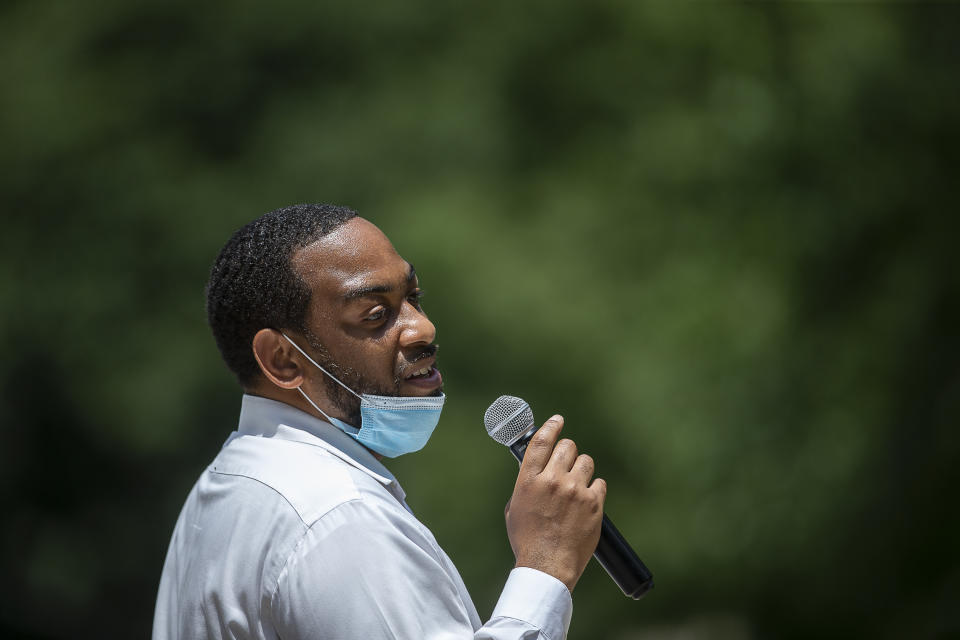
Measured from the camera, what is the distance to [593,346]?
4879mm

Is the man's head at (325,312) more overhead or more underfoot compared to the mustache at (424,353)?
more overhead

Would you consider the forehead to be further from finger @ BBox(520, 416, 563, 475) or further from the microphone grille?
finger @ BBox(520, 416, 563, 475)

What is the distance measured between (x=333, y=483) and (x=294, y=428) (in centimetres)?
→ 24

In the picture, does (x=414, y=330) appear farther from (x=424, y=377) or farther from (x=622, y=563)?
(x=622, y=563)

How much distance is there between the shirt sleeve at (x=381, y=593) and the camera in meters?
1.31

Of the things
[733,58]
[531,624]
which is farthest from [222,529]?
[733,58]

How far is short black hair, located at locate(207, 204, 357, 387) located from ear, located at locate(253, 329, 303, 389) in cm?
3

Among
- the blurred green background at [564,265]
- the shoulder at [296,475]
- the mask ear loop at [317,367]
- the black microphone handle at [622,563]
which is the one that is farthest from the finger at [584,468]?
the blurred green background at [564,265]

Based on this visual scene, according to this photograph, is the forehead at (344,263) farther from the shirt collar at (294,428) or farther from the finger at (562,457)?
the finger at (562,457)

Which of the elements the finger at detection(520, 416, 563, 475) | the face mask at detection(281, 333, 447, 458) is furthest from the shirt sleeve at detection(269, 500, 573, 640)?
the face mask at detection(281, 333, 447, 458)

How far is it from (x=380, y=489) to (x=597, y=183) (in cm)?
367

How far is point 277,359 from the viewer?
1681mm

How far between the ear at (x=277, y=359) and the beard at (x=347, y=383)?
4 centimetres

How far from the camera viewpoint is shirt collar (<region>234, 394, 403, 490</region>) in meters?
1.62
